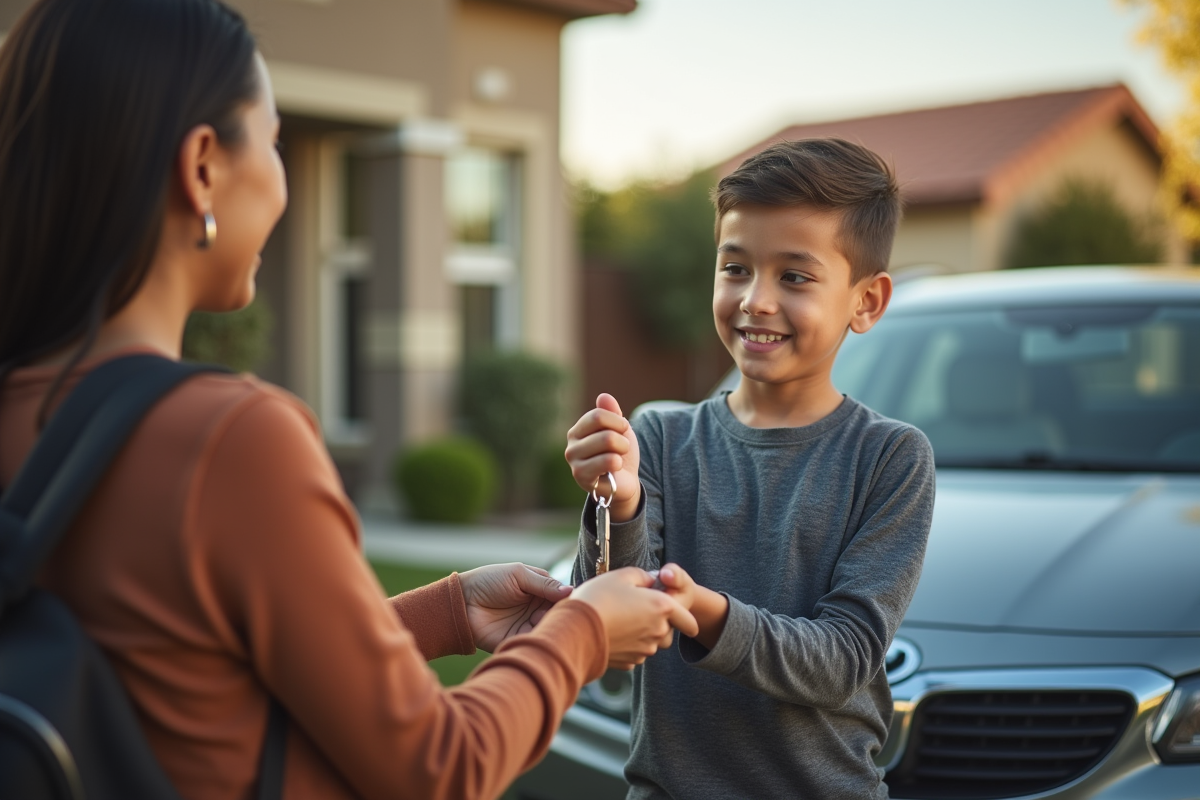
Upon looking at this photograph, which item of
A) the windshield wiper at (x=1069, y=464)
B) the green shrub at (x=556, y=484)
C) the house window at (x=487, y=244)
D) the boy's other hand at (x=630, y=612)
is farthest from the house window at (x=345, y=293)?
the boy's other hand at (x=630, y=612)

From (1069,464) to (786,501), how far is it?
6.90 feet

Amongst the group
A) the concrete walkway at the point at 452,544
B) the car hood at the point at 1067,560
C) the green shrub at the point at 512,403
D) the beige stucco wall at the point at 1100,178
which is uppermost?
the beige stucco wall at the point at 1100,178

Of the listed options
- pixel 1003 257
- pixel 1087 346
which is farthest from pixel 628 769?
pixel 1003 257

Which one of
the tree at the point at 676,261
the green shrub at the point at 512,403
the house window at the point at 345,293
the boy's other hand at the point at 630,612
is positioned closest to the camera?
the boy's other hand at the point at 630,612

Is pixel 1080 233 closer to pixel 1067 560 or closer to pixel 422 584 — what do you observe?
pixel 422 584

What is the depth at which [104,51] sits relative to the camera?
4.39 ft

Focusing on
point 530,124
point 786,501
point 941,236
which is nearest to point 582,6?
point 530,124

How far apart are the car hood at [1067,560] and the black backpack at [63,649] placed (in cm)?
205

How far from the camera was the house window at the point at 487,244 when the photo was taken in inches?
496

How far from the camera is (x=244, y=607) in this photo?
127cm

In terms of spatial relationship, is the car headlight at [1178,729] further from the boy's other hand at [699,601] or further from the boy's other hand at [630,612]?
the boy's other hand at [630,612]

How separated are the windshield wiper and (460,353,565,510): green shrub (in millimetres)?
8002

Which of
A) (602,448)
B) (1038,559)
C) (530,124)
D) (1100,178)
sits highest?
(1100,178)

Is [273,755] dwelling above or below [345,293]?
below
